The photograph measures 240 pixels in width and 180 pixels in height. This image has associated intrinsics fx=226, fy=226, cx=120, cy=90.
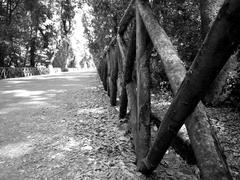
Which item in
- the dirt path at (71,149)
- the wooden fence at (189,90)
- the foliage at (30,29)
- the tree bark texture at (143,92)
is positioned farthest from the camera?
the foliage at (30,29)

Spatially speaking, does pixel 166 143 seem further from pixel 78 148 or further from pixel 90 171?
pixel 78 148

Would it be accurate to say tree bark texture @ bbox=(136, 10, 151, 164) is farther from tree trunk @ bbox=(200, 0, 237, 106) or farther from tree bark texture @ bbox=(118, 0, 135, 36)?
tree trunk @ bbox=(200, 0, 237, 106)

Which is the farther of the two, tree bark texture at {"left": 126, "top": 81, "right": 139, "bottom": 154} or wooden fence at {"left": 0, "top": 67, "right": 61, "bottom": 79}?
wooden fence at {"left": 0, "top": 67, "right": 61, "bottom": 79}

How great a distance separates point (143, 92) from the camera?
254 cm

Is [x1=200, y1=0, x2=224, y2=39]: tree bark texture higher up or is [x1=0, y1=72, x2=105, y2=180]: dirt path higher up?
[x1=200, y1=0, x2=224, y2=39]: tree bark texture

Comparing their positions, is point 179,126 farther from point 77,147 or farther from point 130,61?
point 77,147

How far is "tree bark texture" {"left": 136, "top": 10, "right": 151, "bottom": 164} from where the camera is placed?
250 centimetres

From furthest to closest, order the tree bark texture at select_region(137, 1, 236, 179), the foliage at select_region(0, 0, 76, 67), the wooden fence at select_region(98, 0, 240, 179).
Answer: the foliage at select_region(0, 0, 76, 67)
the tree bark texture at select_region(137, 1, 236, 179)
the wooden fence at select_region(98, 0, 240, 179)

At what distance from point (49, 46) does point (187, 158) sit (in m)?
37.3

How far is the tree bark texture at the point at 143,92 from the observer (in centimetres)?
250

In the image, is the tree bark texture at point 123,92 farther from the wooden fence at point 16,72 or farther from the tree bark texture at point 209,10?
the wooden fence at point 16,72

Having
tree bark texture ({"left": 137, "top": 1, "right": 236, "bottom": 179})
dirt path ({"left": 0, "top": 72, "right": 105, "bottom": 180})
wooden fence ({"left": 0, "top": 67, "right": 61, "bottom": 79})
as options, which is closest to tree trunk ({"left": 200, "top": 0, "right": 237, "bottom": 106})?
dirt path ({"left": 0, "top": 72, "right": 105, "bottom": 180})

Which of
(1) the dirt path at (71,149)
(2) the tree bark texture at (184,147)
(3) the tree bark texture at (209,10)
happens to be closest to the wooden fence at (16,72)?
(1) the dirt path at (71,149)

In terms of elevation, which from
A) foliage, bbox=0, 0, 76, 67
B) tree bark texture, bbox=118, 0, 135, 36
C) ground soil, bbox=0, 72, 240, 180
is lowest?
ground soil, bbox=0, 72, 240, 180
